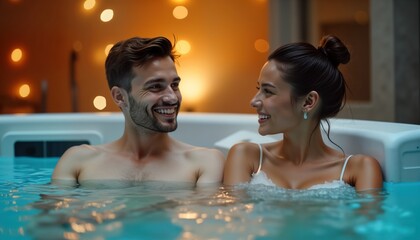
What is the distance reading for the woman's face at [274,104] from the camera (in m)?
1.87

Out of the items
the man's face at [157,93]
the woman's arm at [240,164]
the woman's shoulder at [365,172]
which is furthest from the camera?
the man's face at [157,93]

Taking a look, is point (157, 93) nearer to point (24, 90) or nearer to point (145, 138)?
point (145, 138)

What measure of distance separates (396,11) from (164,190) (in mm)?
3260

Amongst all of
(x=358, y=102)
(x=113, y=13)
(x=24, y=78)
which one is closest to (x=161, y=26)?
(x=113, y=13)

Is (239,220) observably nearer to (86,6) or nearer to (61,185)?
(61,185)

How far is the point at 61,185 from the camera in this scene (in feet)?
6.77

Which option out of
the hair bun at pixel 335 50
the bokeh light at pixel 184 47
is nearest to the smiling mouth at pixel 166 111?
the hair bun at pixel 335 50

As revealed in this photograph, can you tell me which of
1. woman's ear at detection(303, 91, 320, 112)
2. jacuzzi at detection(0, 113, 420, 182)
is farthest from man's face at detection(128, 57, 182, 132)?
jacuzzi at detection(0, 113, 420, 182)

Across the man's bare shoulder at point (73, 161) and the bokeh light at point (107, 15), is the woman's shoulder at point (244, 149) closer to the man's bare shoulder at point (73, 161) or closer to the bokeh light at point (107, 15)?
the man's bare shoulder at point (73, 161)

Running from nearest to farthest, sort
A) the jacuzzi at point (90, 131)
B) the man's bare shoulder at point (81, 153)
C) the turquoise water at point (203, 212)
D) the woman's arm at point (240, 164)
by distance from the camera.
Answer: the turquoise water at point (203, 212), the woman's arm at point (240, 164), the man's bare shoulder at point (81, 153), the jacuzzi at point (90, 131)

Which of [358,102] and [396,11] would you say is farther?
[358,102]

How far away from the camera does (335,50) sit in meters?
1.90

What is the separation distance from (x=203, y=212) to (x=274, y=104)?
18.4 inches

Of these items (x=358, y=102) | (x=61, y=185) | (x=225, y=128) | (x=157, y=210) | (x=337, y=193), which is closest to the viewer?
(x=157, y=210)
